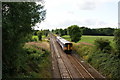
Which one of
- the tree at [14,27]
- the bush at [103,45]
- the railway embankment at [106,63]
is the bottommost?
the railway embankment at [106,63]

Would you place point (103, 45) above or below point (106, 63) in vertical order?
above

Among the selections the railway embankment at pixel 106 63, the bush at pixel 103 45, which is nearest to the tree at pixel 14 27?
the railway embankment at pixel 106 63

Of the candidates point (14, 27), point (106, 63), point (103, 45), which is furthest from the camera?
point (103, 45)

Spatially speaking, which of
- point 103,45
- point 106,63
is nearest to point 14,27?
point 106,63

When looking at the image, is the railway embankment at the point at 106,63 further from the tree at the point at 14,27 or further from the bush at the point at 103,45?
the tree at the point at 14,27

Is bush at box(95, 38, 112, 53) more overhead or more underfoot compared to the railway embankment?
more overhead

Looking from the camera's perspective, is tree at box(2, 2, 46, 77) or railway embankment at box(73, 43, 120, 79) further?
railway embankment at box(73, 43, 120, 79)

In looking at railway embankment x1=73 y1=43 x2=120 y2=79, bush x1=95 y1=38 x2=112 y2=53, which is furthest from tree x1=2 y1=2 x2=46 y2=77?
bush x1=95 y1=38 x2=112 y2=53

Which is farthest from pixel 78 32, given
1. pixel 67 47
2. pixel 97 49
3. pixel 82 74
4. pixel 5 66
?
pixel 5 66

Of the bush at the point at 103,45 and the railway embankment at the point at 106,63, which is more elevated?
the bush at the point at 103,45

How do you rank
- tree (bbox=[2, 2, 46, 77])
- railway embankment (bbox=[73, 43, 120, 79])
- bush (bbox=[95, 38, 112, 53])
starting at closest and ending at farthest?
1. tree (bbox=[2, 2, 46, 77])
2. railway embankment (bbox=[73, 43, 120, 79])
3. bush (bbox=[95, 38, 112, 53])

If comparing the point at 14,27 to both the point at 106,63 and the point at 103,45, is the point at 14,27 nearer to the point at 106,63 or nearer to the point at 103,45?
the point at 106,63

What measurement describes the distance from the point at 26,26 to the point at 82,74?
1126 cm

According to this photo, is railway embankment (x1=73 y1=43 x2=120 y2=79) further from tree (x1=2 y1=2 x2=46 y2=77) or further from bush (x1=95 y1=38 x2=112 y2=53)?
tree (x1=2 y1=2 x2=46 y2=77)
